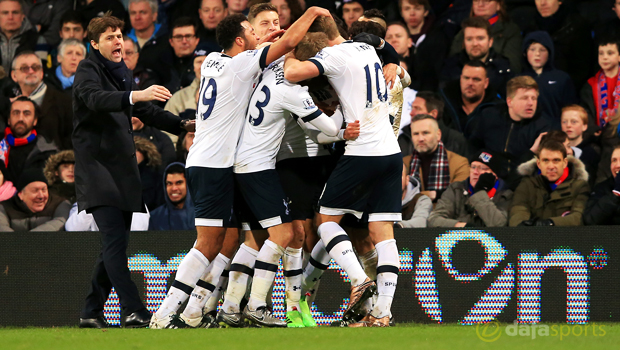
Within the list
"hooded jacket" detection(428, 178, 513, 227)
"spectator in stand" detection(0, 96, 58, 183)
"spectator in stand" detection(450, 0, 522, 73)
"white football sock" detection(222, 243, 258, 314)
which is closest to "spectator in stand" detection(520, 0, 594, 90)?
"spectator in stand" detection(450, 0, 522, 73)

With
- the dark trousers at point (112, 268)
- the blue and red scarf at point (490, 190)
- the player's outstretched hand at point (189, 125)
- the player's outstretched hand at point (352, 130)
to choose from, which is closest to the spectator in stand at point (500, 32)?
the blue and red scarf at point (490, 190)

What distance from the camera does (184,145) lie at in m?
9.83

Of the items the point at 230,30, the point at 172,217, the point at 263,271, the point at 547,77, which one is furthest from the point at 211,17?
the point at 263,271

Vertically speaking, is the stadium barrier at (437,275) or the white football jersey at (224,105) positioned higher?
the white football jersey at (224,105)

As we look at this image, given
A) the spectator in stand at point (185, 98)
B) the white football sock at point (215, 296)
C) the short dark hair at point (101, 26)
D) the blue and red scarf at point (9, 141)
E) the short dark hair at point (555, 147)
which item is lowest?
the white football sock at point (215, 296)

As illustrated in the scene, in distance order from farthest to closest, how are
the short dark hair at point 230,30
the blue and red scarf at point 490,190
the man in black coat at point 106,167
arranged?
the blue and red scarf at point 490,190 → the short dark hair at point 230,30 → the man in black coat at point 106,167

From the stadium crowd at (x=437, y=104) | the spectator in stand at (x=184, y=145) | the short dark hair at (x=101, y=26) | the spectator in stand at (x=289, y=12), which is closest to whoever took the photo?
the short dark hair at (x=101, y=26)

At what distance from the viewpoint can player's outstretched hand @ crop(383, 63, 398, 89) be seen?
693 centimetres

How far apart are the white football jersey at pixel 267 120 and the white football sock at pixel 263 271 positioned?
24.5 inches

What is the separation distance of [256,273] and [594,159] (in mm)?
4863

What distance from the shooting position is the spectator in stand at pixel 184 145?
9766mm

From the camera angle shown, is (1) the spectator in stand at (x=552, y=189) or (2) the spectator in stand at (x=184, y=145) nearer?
(1) the spectator in stand at (x=552, y=189)

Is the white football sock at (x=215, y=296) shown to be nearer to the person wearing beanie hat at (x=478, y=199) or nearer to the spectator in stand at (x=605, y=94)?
the person wearing beanie hat at (x=478, y=199)

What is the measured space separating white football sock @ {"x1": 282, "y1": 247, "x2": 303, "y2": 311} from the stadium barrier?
35.5 inches
